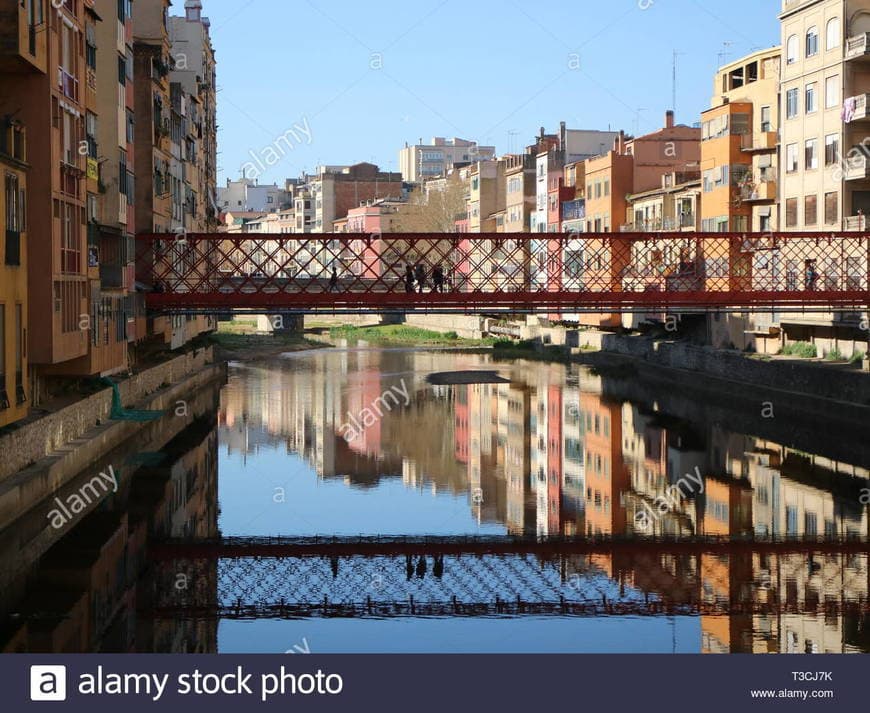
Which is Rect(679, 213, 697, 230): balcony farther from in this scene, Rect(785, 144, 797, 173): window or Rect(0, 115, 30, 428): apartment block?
Rect(0, 115, 30, 428): apartment block

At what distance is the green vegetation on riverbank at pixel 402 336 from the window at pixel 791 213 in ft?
114

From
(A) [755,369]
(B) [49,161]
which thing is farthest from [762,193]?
(B) [49,161]

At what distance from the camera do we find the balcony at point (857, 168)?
4328cm

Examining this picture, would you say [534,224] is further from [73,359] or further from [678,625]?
[678,625]

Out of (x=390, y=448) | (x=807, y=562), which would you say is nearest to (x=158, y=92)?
(x=390, y=448)

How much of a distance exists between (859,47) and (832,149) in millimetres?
3379

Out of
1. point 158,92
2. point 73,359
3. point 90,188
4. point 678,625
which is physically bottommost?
point 678,625

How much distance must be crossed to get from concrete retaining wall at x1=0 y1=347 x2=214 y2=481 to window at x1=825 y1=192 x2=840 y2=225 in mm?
21123

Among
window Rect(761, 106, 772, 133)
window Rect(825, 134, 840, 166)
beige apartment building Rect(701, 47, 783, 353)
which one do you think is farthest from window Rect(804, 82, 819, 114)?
window Rect(761, 106, 772, 133)

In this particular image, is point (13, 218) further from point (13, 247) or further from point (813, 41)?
point (813, 41)

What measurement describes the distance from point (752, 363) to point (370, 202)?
294 feet

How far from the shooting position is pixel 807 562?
72.3ft

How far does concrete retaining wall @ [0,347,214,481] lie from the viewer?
22578 mm

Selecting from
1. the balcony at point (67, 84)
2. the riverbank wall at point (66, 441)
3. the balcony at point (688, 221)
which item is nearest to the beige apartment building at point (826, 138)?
the balcony at point (688, 221)
